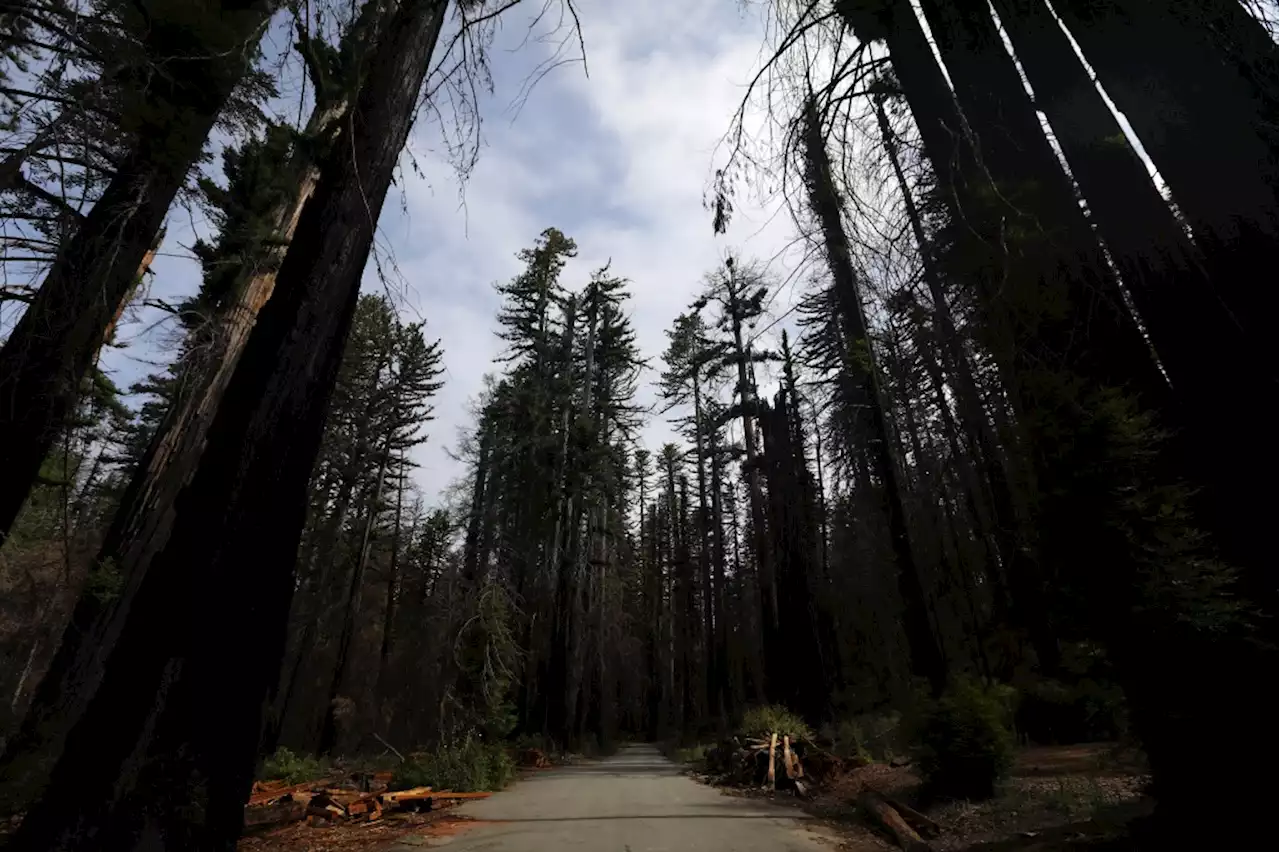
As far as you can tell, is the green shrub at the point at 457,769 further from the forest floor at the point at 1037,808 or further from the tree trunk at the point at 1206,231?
the tree trunk at the point at 1206,231

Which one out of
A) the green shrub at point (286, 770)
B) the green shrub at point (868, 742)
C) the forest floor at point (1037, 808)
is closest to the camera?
the forest floor at point (1037, 808)

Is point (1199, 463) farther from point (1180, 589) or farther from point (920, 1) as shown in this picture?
point (920, 1)

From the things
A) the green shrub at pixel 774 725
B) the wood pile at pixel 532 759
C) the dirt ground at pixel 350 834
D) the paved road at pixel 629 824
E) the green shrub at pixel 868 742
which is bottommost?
the wood pile at pixel 532 759

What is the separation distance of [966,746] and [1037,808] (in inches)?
30.1

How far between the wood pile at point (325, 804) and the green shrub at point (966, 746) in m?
6.12

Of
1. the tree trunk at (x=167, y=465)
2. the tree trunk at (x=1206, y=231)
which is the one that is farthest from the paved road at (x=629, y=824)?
the tree trunk at (x=1206, y=231)

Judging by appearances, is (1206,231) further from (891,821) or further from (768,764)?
(768,764)

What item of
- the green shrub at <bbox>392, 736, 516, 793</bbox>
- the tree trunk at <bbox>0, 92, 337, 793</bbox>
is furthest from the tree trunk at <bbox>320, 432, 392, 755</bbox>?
the tree trunk at <bbox>0, 92, 337, 793</bbox>

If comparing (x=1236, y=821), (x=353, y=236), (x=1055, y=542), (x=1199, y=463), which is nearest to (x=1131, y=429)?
(x=1199, y=463)

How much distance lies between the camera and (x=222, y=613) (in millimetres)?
1858

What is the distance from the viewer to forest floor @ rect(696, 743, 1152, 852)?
3941mm

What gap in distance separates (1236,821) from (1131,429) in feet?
6.95

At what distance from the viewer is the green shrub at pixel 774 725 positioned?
1020cm

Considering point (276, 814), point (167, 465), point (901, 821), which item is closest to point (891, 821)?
point (901, 821)
